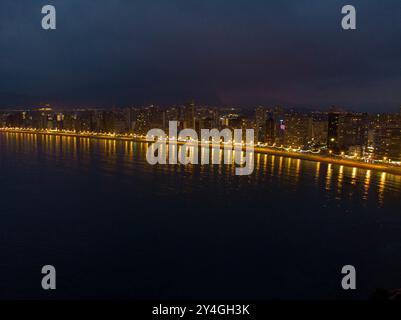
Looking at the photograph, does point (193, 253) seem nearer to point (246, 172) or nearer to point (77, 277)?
point (77, 277)

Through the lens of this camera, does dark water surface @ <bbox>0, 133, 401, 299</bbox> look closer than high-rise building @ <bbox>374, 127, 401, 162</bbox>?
Yes

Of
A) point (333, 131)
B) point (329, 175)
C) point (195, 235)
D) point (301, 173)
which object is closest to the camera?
point (195, 235)

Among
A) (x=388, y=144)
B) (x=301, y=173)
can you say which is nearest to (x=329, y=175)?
(x=301, y=173)

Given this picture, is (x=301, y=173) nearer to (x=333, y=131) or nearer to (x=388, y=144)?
(x=388, y=144)

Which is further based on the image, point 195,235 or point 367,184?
point 367,184

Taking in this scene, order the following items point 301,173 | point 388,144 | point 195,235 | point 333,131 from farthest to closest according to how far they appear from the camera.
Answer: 1. point 333,131
2. point 388,144
3. point 301,173
4. point 195,235

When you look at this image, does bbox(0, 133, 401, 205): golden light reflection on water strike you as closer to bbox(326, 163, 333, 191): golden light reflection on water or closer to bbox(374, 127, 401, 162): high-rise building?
bbox(326, 163, 333, 191): golden light reflection on water

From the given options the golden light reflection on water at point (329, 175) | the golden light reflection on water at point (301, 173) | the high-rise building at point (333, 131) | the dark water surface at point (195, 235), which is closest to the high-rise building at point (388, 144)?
the high-rise building at point (333, 131)

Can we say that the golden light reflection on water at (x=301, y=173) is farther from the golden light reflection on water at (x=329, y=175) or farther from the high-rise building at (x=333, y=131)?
the high-rise building at (x=333, y=131)

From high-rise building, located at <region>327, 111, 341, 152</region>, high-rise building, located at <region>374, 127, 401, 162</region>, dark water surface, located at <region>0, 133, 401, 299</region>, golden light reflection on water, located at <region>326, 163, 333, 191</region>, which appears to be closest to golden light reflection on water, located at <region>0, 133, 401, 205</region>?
golden light reflection on water, located at <region>326, 163, 333, 191</region>
